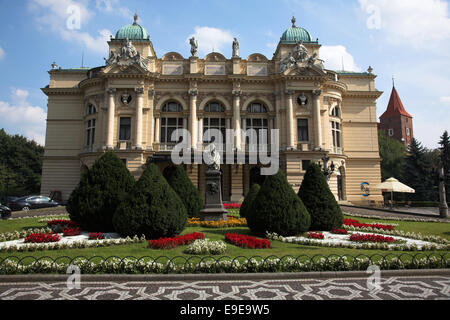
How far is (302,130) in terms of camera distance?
112 ft

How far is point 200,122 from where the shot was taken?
1342 inches

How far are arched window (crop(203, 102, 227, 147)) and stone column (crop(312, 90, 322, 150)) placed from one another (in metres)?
10.8

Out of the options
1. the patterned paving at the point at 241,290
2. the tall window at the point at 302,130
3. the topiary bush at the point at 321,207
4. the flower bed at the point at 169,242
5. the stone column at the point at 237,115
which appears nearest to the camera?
the patterned paving at the point at 241,290

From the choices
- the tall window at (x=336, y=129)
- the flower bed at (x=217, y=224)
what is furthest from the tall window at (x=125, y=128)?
the tall window at (x=336, y=129)

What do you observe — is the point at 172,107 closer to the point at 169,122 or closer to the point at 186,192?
the point at 169,122

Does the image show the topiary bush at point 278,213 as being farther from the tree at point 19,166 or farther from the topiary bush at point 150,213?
the tree at point 19,166

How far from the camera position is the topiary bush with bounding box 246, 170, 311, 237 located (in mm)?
12094

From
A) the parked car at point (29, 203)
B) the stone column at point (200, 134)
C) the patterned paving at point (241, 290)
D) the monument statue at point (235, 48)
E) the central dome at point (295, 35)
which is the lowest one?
the patterned paving at point (241, 290)

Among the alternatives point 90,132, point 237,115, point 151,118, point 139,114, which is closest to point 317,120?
point 237,115

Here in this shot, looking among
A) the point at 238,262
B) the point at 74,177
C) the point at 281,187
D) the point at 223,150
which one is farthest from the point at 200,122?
the point at 238,262

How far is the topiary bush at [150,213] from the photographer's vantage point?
11.3 meters

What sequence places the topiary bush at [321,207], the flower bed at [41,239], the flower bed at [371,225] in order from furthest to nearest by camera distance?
the flower bed at [371,225], the topiary bush at [321,207], the flower bed at [41,239]

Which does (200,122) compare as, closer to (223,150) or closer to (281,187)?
(223,150)

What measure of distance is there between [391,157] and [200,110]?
1639 inches
